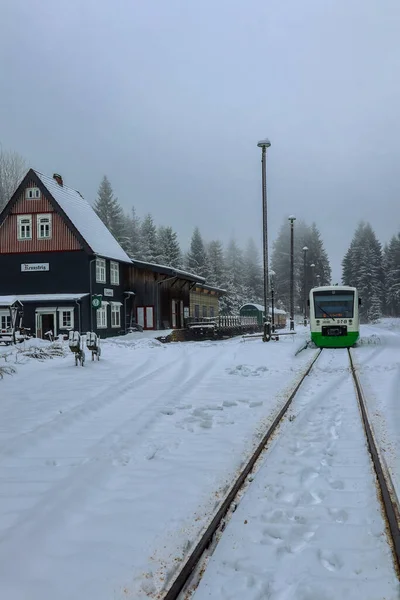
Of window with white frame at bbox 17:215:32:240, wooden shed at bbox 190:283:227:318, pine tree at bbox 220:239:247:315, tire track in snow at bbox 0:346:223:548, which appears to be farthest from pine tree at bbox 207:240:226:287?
tire track in snow at bbox 0:346:223:548

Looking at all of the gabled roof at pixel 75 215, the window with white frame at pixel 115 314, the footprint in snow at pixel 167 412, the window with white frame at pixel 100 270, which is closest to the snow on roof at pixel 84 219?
the gabled roof at pixel 75 215

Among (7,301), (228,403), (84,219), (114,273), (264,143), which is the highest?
(264,143)

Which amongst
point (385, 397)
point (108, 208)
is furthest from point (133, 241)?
point (385, 397)

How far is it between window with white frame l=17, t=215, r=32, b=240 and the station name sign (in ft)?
5.80

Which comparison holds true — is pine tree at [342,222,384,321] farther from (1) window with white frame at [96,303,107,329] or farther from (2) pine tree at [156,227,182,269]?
(1) window with white frame at [96,303,107,329]

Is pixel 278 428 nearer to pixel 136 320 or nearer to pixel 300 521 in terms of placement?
pixel 300 521

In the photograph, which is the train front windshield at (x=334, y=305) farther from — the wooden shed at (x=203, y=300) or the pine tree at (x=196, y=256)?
the pine tree at (x=196, y=256)

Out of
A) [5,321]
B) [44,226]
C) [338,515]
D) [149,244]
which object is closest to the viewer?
[338,515]

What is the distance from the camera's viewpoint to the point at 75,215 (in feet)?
111

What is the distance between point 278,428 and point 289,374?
6200 mm

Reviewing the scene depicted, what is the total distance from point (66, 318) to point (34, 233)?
19.9ft

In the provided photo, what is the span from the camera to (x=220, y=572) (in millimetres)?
3387

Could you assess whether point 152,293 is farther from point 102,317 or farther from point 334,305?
point 334,305

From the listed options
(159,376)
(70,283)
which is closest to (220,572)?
(159,376)
